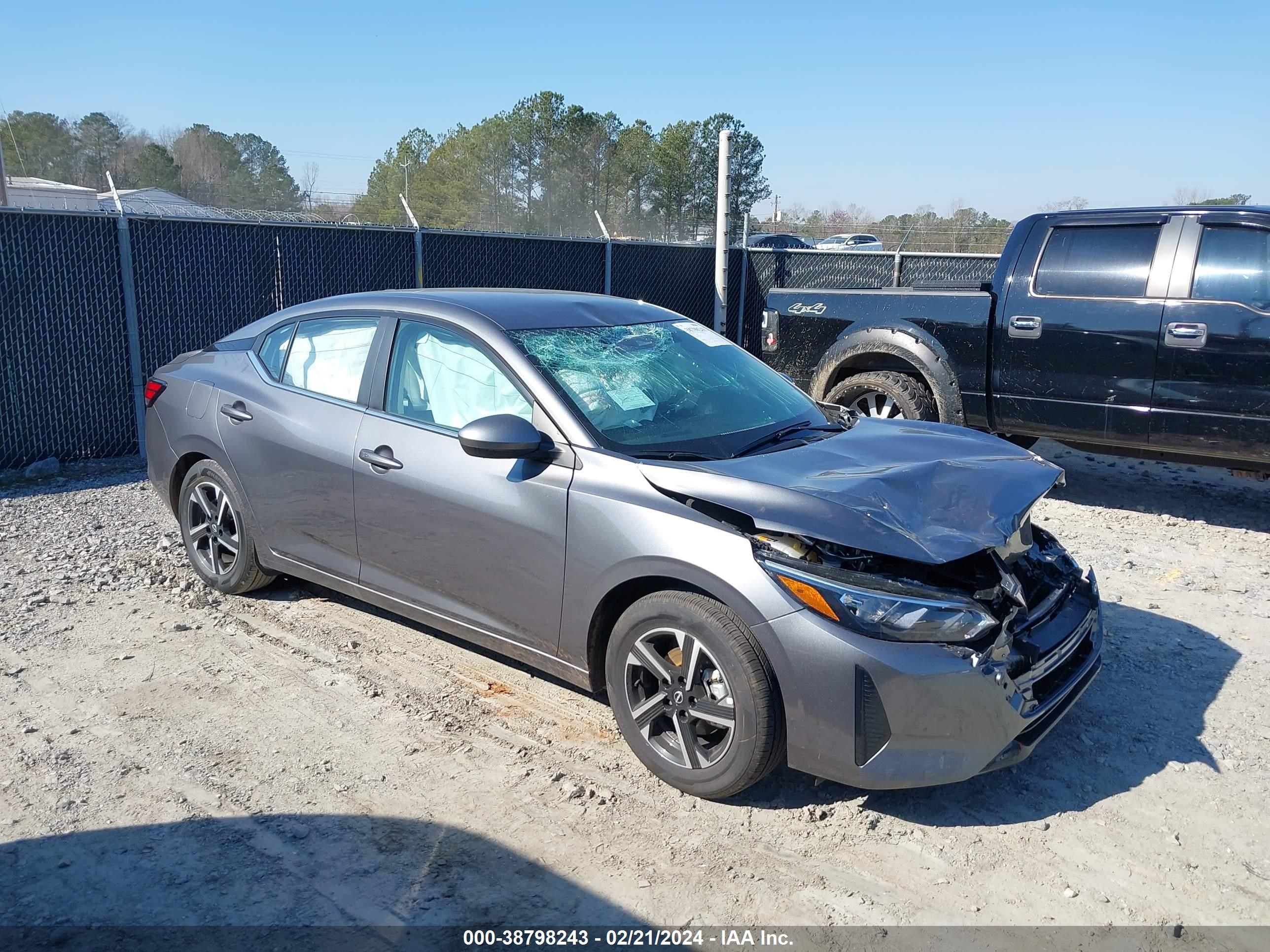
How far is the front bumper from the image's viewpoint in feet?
10.2

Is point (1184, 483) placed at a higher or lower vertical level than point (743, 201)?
lower

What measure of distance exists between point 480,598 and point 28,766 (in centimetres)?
178

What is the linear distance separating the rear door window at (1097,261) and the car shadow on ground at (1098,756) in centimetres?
307

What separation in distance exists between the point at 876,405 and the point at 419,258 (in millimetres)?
5289

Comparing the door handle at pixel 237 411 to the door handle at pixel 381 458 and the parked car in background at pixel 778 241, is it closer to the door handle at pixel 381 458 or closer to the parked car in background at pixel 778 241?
the door handle at pixel 381 458

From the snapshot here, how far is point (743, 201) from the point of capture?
42.1 m

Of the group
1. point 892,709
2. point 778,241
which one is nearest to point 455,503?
point 892,709

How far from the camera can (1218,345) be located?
6508 millimetres

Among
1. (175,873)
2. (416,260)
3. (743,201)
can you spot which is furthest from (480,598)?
(743,201)

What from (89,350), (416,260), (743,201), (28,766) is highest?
(743,201)

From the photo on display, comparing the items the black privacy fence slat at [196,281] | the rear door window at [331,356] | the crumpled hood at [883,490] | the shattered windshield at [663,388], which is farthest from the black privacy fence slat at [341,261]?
the crumpled hood at [883,490]

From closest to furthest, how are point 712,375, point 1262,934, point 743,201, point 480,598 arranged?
point 1262,934, point 480,598, point 712,375, point 743,201

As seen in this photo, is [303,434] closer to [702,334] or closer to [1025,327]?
[702,334]

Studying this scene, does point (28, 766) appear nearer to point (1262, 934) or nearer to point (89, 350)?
point (1262, 934)
